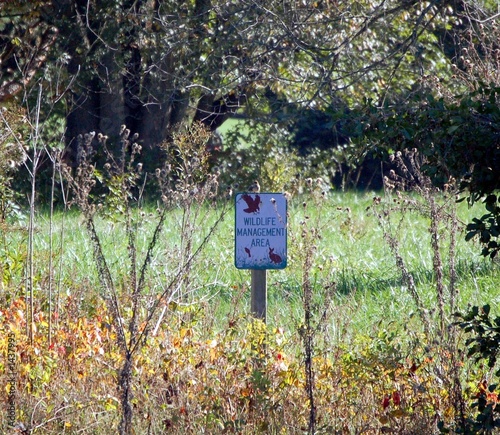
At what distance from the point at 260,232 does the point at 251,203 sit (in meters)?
0.16

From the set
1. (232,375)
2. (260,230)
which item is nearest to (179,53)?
(260,230)

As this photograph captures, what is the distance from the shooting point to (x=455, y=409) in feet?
11.6


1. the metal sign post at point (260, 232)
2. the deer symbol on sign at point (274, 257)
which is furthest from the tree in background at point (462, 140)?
the deer symbol on sign at point (274, 257)

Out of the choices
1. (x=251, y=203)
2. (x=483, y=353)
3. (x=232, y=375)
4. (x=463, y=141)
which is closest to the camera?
(x=463, y=141)

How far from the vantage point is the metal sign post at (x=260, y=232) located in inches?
173

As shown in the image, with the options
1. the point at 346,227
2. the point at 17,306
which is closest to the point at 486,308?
the point at 17,306

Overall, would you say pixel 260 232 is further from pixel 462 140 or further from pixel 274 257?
pixel 462 140

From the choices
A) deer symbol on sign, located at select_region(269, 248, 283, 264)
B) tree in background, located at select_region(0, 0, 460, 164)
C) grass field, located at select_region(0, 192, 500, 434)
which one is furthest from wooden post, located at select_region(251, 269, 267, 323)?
tree in background, located at select_region(0, 0, 460, 164)

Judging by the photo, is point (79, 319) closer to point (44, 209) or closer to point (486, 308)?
point (486, 308)

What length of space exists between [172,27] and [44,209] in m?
4.40

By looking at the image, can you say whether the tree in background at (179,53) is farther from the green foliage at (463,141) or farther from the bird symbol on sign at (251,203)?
the green foliage at (463,141)

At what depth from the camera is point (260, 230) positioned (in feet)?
14.5

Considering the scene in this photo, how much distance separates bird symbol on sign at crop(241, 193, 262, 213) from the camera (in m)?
4.40

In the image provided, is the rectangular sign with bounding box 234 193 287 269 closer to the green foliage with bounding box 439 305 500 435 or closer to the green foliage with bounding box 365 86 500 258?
the green foliage with bounding box 365 86 500 258
